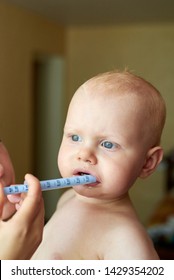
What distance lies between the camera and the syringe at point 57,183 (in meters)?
0.28

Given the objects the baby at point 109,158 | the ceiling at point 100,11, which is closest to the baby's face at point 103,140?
the baby at point 109,158

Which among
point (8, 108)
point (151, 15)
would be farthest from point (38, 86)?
point (151, 15)

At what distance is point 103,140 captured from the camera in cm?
31

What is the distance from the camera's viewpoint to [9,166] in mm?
340

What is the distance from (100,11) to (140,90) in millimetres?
204

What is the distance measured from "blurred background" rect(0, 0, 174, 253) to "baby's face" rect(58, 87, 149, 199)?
0.13 feet

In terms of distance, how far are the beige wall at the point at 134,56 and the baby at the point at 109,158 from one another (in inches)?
1.0

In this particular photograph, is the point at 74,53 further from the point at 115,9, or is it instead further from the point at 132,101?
the point at 132,101

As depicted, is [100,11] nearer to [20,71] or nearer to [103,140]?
[20,71]

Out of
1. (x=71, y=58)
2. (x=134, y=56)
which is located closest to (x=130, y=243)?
(x=134, y=56)

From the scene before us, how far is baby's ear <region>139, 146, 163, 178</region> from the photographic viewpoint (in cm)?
34

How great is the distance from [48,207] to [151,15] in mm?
264

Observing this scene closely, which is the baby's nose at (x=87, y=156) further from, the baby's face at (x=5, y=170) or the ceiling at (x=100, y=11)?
the ceiling at (x=100, y=11)

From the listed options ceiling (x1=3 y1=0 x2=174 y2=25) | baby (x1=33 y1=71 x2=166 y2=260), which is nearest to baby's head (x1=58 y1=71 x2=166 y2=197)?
baby (x1=33 y1=71 x2=166 y2=260)
